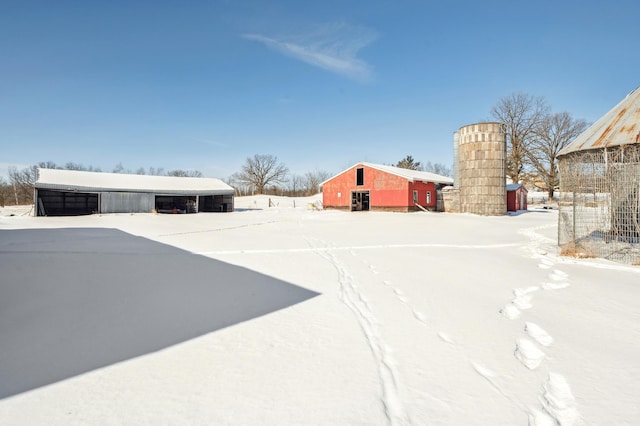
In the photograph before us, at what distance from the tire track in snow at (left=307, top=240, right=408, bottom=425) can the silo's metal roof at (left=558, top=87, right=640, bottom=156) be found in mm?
7650

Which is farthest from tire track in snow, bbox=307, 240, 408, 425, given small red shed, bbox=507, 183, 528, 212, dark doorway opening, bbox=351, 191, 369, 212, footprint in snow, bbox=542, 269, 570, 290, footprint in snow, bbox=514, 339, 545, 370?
small red shed, bbox=507, 183, 528, 212

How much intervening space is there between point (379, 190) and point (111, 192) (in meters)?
21.2

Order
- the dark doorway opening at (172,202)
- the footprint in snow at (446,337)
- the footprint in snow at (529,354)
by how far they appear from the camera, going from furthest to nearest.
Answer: the dark doorway opening at (172,202) < the footprint in snow at (446,337) < the footprint in snow at (529,354)

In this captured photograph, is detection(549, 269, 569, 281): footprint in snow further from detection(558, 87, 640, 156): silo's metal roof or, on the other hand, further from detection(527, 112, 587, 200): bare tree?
detection(527, 112, 587, 200): bare tree

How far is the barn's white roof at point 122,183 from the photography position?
23.5 meters

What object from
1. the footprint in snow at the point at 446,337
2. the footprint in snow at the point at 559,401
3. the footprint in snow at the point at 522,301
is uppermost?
the footprint in snow at the point at 522,301

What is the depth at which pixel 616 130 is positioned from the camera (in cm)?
870

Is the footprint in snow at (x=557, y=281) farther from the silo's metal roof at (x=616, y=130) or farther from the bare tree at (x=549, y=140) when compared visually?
the bare tree at (x=549, y=140)

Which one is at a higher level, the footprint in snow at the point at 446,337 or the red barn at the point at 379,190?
the red barn at the point at 379,190

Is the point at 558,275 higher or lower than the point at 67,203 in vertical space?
lower

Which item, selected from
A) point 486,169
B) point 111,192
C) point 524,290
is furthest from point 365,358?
point 111,192

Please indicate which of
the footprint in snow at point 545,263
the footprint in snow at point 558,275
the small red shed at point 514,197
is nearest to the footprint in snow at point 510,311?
the footprint in snow at point 558,275

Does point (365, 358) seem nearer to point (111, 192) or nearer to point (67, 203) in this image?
point (111, 192)

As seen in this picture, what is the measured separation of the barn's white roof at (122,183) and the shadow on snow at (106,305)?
1896 cm
